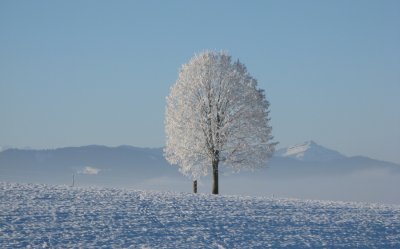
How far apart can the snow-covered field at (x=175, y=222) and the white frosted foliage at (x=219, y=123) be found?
8.83 metres

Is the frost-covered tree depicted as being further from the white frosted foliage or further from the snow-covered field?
the snow-covered field

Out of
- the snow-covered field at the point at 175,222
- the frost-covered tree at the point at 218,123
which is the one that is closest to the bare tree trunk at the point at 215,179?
the frost-covered tree at the point at 218,123

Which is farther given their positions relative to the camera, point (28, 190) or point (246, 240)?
point (28, 190)

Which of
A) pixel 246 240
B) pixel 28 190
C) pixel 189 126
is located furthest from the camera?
pixel 189 126

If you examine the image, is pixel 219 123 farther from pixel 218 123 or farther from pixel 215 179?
pixel 215 179

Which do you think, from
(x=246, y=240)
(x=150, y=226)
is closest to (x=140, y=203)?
(x=150, y=226)

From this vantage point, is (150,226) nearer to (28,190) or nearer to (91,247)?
(91,247)

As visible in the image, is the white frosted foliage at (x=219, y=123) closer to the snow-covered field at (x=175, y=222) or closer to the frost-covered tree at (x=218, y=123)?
the frost-covered tree at (x=218, y=123)

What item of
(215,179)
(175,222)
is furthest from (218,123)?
(175,222)

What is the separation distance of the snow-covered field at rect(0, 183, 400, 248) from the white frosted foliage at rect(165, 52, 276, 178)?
29.0 ft

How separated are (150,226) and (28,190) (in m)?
13.6

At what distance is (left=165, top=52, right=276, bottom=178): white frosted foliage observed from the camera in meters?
49.8

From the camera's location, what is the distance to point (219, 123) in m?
49.6

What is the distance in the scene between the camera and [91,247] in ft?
81.3
